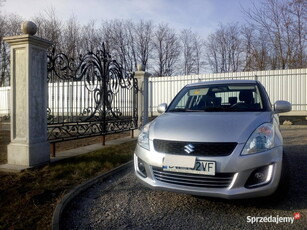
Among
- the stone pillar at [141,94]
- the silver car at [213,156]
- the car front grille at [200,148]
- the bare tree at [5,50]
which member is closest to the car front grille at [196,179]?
the silver car at [213,156]

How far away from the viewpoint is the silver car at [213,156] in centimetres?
254

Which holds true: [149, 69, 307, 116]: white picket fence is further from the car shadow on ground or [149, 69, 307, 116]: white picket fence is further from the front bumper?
the front bumper

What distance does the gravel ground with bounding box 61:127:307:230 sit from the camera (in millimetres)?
2623

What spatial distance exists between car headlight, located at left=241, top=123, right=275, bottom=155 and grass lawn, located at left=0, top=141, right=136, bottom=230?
220cm

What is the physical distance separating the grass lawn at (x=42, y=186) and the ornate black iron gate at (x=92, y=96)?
88 centimetres

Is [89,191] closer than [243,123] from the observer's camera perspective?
No

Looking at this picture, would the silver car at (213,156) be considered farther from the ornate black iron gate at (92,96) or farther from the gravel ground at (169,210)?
the ornate black iron gate at (92,96)

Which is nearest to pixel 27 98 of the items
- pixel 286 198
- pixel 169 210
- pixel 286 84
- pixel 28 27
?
pixel 28 27

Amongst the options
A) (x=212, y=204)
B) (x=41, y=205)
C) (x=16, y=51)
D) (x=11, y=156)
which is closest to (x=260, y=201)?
(x=212, y=204)

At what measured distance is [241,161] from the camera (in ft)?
8.25

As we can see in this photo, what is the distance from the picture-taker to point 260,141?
265 cm

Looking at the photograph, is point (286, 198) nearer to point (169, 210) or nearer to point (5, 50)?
point (169, 210)

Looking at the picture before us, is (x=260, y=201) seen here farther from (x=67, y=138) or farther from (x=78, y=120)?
(x=78, y=120)

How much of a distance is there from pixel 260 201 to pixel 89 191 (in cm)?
234
